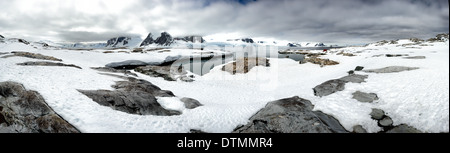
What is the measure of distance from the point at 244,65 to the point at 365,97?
22.4m

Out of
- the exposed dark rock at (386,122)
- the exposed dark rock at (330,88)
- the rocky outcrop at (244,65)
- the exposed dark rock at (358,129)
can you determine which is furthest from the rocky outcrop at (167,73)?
the exposed dark rock at (386,122)

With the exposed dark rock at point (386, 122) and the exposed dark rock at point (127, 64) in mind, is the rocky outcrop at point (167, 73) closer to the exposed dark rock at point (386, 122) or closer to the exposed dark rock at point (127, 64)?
the exposed dark rock at point (127, 64)

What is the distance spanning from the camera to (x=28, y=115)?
341 inches

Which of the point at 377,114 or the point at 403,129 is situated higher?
the point at 377,114

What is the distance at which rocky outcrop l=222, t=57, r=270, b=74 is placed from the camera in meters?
33.7

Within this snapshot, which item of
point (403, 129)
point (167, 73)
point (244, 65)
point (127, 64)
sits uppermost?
point (127, 64)

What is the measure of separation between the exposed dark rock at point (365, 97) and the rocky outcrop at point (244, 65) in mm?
20153

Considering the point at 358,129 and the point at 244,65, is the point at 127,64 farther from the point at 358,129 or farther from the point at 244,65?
the point at 358,129

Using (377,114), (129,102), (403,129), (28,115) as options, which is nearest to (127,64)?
(129,102)

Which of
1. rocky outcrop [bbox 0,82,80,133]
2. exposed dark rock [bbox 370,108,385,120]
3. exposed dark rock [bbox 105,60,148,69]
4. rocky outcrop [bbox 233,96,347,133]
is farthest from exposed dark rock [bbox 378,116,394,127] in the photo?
exposed dark rock [bbox 105,60,148,69]

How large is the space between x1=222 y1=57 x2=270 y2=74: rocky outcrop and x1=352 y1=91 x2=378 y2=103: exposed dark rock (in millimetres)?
20153
